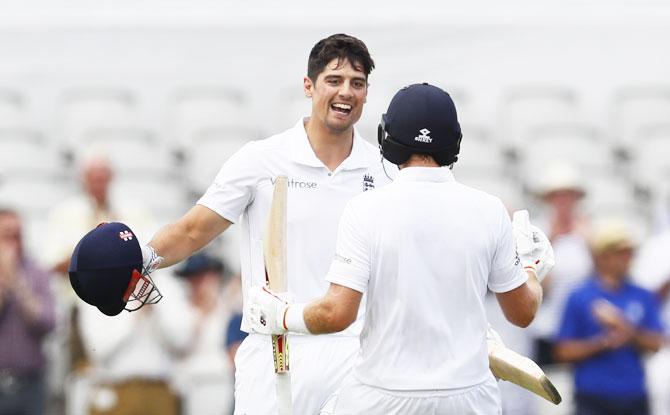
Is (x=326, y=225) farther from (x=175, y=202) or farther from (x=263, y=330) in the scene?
(x=175, y=202)

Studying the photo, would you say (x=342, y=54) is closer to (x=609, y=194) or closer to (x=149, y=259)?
(x=149, y=259)

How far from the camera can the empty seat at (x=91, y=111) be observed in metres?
12.4

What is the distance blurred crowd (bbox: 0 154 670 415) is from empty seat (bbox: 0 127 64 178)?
1.30 m

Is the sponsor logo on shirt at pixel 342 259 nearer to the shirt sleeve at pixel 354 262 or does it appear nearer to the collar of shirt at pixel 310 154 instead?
the shirt sleeve at pixel 354 262

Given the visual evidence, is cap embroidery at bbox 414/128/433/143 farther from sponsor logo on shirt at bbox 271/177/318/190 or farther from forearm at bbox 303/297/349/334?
sponsor logo on shirt at bbox 271/177/318/190

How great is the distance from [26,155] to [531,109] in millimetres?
3986

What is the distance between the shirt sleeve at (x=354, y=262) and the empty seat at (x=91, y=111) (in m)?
7.18

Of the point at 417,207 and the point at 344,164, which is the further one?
the point at 344,164

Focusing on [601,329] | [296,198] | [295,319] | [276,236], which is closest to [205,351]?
[601,329]

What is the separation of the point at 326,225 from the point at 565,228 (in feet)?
15.3

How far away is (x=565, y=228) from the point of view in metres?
10.6

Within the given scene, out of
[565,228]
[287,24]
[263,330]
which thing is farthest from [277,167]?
[287,24]

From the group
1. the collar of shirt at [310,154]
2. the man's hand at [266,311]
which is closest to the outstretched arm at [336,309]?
the man's hand at [266,311]

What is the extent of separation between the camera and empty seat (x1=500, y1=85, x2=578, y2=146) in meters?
12.8
